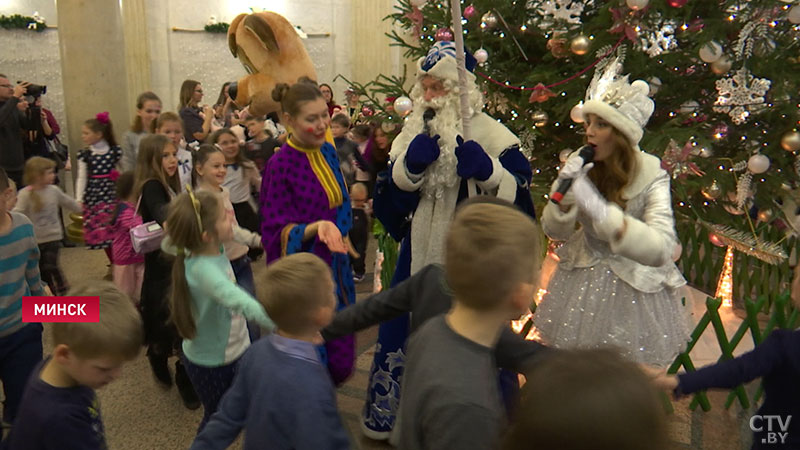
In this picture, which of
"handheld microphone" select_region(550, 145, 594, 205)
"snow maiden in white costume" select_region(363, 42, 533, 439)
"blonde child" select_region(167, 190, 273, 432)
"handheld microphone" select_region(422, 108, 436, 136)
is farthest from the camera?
"handheld microphone" select_region(422, 108, 436, 136)

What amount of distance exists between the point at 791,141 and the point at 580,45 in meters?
1.32

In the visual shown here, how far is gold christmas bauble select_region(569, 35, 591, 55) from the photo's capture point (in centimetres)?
374

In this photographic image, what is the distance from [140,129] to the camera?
17.9 feet

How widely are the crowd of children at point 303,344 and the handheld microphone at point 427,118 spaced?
0.46 meters

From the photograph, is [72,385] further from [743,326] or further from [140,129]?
[140,129]

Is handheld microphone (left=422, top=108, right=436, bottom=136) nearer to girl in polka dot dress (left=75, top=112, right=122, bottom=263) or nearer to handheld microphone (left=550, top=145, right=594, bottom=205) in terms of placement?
handheld microphone (left=550, top=145, right=594, bottom=205)

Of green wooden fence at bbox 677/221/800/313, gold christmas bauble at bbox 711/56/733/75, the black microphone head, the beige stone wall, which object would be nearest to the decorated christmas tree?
gold christmas bauble at bbox 711/56/733/75

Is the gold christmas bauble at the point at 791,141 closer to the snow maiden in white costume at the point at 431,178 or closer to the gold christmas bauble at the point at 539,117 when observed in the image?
the gold christmas bauble at the point at 539,117

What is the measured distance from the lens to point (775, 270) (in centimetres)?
510

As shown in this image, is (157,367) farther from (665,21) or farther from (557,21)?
(665,21)

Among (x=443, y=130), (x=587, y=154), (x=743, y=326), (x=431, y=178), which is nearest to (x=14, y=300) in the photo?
(x=431, y=178)

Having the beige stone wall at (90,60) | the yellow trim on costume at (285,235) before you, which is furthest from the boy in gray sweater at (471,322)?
the beige stone wall at (90,60)

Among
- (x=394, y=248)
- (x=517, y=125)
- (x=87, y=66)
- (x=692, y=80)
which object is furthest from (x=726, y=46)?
(x=87, y=66)

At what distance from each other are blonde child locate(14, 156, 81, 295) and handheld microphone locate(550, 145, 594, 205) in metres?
3.63
